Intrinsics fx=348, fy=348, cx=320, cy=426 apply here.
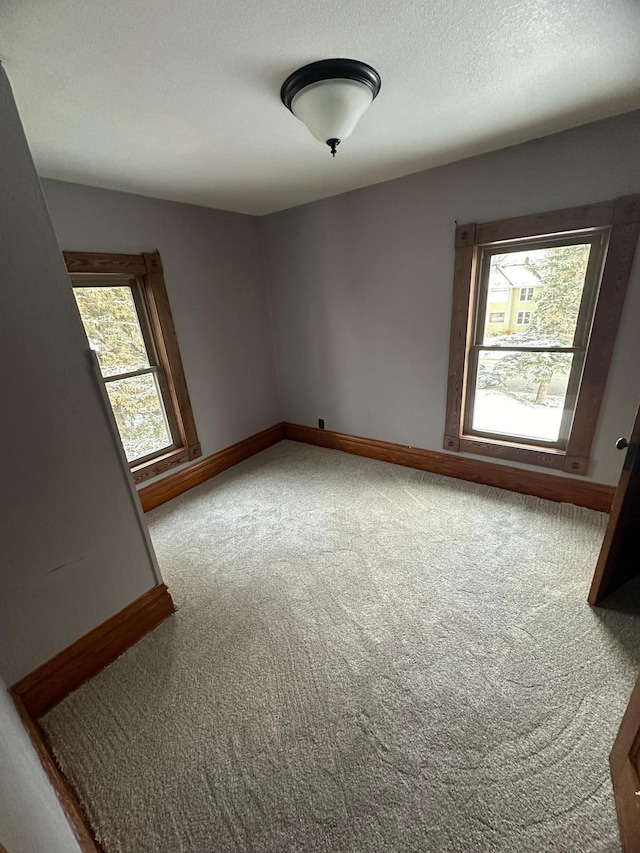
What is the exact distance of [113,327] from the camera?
252 cm

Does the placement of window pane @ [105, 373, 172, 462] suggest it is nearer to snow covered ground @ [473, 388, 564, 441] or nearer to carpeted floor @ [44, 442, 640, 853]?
carpeted floor @ [44, 442, 640, 853]

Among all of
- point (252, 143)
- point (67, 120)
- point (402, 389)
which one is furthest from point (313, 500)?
point (67, 120)

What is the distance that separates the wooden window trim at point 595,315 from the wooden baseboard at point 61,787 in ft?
8.92

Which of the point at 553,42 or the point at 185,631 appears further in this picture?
the point at 185,631

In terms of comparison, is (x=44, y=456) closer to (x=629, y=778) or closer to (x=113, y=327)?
(x=113, y=327)

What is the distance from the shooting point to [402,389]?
297 centimetres

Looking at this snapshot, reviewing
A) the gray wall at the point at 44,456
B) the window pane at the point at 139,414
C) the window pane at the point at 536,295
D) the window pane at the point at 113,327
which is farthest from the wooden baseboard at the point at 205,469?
the window pane at the point at 536,295

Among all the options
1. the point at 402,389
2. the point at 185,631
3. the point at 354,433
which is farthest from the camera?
the point at 354,433

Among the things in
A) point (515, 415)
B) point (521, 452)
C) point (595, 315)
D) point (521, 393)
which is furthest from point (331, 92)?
point (521, 452)

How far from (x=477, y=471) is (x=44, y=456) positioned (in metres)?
2.70

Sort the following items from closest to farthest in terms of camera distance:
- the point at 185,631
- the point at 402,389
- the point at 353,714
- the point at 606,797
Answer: the point at 606,797, the point at 353,714, the point at 185,631, the point at 402,389

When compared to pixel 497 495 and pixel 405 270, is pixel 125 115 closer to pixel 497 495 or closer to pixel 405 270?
pixel 405 270

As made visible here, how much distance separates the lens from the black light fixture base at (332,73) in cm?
122

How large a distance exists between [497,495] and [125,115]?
3019 mm
